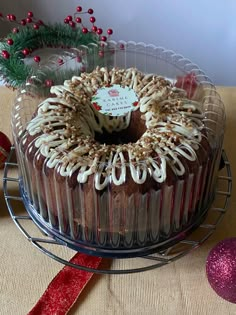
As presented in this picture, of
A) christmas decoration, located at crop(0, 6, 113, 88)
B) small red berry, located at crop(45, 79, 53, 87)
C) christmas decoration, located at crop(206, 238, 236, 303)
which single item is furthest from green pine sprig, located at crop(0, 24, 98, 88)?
christmas decoration, located at crop(206, 238, 236, 303)

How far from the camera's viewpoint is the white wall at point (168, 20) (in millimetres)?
1603

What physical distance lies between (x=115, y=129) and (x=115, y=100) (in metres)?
0.06

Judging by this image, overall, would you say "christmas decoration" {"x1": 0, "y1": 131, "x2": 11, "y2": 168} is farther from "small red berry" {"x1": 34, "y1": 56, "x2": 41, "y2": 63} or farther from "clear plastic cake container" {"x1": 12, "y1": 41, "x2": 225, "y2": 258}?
"small red berry" {"x1": 34, "y1": 56, "x2": 41, "y2": 63}

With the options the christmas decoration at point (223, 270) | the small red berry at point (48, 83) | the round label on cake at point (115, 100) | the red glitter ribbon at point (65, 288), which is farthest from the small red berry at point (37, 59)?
the christmas decoration at point (223, 270)

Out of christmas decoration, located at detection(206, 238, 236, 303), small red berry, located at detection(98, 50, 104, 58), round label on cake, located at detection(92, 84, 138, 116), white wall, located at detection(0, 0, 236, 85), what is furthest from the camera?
white wall, located at detection(0, 0, 236, 85)

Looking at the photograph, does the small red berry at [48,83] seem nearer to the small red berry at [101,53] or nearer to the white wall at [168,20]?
the small red berry at [101,53]

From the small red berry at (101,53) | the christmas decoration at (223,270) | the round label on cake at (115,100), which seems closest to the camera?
the christmas decoration at (223,270)

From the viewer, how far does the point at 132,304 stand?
2.84ft

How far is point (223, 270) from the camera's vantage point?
82 centimetres

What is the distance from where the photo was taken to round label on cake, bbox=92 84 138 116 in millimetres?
961

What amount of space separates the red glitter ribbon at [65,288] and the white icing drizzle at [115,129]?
0.17m

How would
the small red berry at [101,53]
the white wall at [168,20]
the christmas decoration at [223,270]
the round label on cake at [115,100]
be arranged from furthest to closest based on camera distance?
1. the white wall at [168,20]
2. the small red berry at [101,53]
3. the round label on cake at [115,100]
4. the christmas decoration at [223,270]

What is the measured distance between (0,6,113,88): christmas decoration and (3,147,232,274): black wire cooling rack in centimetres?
24

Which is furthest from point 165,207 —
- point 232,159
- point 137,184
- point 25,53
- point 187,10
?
point 187,10
